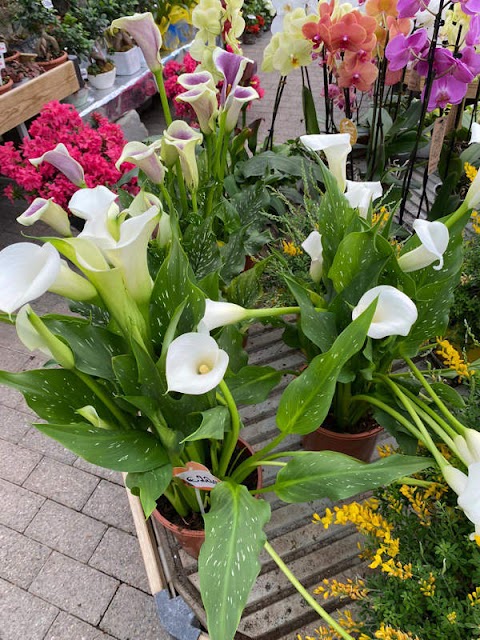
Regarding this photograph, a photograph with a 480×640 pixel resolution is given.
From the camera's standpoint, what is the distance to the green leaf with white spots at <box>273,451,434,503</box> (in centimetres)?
56

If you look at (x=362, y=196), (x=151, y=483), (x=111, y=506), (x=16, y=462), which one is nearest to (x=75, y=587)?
(x=111, y=506)

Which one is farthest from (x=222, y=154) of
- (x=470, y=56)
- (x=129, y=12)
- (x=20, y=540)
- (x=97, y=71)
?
(x=129, y=12)

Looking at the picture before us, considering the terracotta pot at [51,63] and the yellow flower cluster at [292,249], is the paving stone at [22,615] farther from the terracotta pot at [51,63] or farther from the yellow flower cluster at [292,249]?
the terracotta pot at [51,63]

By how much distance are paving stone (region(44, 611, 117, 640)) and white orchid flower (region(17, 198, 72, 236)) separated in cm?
82

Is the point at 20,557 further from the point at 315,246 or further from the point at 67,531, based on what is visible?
the point at 315,246

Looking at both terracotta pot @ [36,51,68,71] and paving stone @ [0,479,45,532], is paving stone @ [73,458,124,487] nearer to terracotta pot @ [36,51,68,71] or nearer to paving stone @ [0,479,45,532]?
paving stone @ [0,479,45,532]

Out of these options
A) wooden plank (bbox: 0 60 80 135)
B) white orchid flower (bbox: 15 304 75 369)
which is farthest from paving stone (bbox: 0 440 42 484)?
wooden plank (bbox: 0 60 80 135)

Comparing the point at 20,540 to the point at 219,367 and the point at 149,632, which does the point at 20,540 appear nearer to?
the point at 149,632

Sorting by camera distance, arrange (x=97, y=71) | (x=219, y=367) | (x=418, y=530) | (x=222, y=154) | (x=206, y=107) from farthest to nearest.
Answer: (x=97, y=71), (x=222, y=154), (x=206, y=107), (x=418, y=530), (x=219, y=367)

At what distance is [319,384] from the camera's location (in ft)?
1.95

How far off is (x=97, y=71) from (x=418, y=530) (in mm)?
2531

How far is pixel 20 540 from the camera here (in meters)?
1.12

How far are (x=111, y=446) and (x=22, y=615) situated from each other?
2.34 feet

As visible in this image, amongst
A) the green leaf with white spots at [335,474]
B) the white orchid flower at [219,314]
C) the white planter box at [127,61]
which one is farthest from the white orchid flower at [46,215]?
the white planter box at [127,61]
